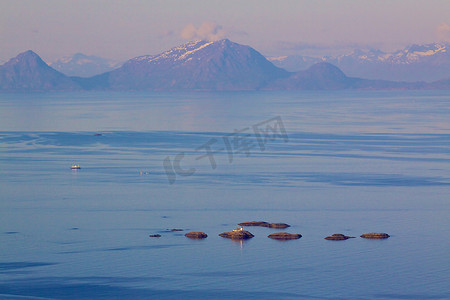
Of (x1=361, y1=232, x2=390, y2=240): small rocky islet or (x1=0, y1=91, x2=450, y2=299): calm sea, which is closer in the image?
(x1=0, y1=91, x2=450, y2=299): calm sea

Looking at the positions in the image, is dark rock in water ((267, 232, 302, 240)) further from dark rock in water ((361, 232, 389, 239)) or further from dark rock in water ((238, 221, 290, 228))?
dark rock in water ((361, 232, 389, 239))

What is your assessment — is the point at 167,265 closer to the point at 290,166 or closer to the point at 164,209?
the point at 164,209

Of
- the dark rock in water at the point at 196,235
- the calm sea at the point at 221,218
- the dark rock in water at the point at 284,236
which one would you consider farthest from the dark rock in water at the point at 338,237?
the dark rock in water at the point at 196,235

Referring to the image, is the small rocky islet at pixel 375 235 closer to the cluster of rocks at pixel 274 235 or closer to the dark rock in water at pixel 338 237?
the cluster of rocks at pixel 274 235

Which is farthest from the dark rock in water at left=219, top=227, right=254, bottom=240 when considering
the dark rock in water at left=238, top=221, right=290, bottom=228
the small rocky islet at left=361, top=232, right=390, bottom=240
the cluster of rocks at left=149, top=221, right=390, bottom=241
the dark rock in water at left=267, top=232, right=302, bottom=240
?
the small rocky islet at left=361, top=232, right=390, bottom=240

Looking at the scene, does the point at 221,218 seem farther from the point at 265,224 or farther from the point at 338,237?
the point at 338,237

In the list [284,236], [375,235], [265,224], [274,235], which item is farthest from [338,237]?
→ [265,224]
